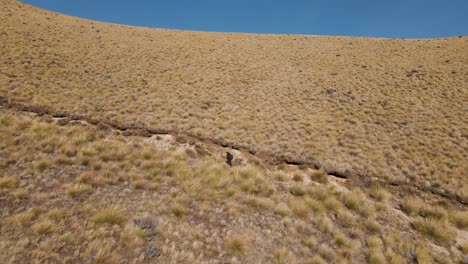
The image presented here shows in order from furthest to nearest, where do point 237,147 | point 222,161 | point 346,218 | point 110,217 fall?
point 237,147, point 222,161, point 346,218, point 110,217

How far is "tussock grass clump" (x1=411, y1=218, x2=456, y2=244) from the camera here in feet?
25.8

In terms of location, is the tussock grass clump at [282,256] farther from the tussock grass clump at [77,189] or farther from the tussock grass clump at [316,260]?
the tussock grass clump at [77,189]

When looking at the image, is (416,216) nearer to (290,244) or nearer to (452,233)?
(452,233)

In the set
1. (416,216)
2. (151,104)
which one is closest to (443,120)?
(416,216)

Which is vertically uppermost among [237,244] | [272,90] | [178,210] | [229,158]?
[272,90]

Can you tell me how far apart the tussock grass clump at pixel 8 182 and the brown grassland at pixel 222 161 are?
61 mm

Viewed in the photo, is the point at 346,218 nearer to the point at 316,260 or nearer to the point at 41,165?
the point at 316,260

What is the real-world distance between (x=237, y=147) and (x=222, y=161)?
7.36 feet

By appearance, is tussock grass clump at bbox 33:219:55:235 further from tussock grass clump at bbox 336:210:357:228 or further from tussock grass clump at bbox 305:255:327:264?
tussock grass clump at bbox 336:210:357:228

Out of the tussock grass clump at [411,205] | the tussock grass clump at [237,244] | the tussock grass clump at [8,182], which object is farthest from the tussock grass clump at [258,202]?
the tussock grass clump at [8,182]

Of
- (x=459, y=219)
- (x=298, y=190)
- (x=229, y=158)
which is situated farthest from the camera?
(x=229, y=158)

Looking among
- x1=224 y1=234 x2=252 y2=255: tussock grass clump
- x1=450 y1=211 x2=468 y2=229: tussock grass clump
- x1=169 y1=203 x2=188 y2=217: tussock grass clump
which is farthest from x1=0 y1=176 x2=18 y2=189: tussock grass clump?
x1=450 y1=211 x2=468 y2=229: tussock grass clump

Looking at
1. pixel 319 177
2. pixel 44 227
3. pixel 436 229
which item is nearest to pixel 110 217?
pixel 44 227

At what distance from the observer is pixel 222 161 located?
11242mm
